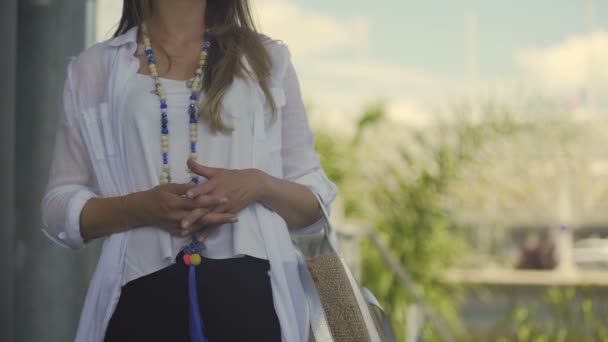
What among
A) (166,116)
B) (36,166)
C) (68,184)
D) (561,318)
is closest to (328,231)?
(166,116)

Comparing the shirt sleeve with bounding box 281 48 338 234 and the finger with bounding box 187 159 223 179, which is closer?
the finger with bounding box 187 159 223 179

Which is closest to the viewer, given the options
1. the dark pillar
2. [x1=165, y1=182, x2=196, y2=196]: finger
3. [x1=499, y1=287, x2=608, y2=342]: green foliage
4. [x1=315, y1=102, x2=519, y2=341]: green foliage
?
[x1=165, y1=182, x2=196, y2=196]: finger

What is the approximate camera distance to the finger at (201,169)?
120cm

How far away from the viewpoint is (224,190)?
3.95ft

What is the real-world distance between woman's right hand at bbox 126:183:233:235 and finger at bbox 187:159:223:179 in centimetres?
3

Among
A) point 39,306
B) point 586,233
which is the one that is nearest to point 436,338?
point 39,306

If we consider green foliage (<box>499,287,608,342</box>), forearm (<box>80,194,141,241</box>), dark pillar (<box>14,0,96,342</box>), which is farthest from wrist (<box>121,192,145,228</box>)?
green foliage (<box>499,287,608,342</box>)

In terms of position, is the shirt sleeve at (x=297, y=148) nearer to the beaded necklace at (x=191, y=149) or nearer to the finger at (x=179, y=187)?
the beaded necklace at (x=191, y=149)

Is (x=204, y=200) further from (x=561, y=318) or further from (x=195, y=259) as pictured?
(x=561, y=318)

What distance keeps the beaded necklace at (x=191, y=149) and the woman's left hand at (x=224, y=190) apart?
4 centimetres

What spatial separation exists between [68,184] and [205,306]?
0.31 m

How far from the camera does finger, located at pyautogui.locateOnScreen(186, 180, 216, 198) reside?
118 centimetres

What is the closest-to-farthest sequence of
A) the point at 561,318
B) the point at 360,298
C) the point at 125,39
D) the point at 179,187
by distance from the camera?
the point at 179,187 < the point at 360,298 < the point at 125,39 < the point at 561,318

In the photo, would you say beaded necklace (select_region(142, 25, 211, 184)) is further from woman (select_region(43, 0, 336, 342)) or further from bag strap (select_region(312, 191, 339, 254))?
bag strap (select_region(312, 191, 339, 254))
